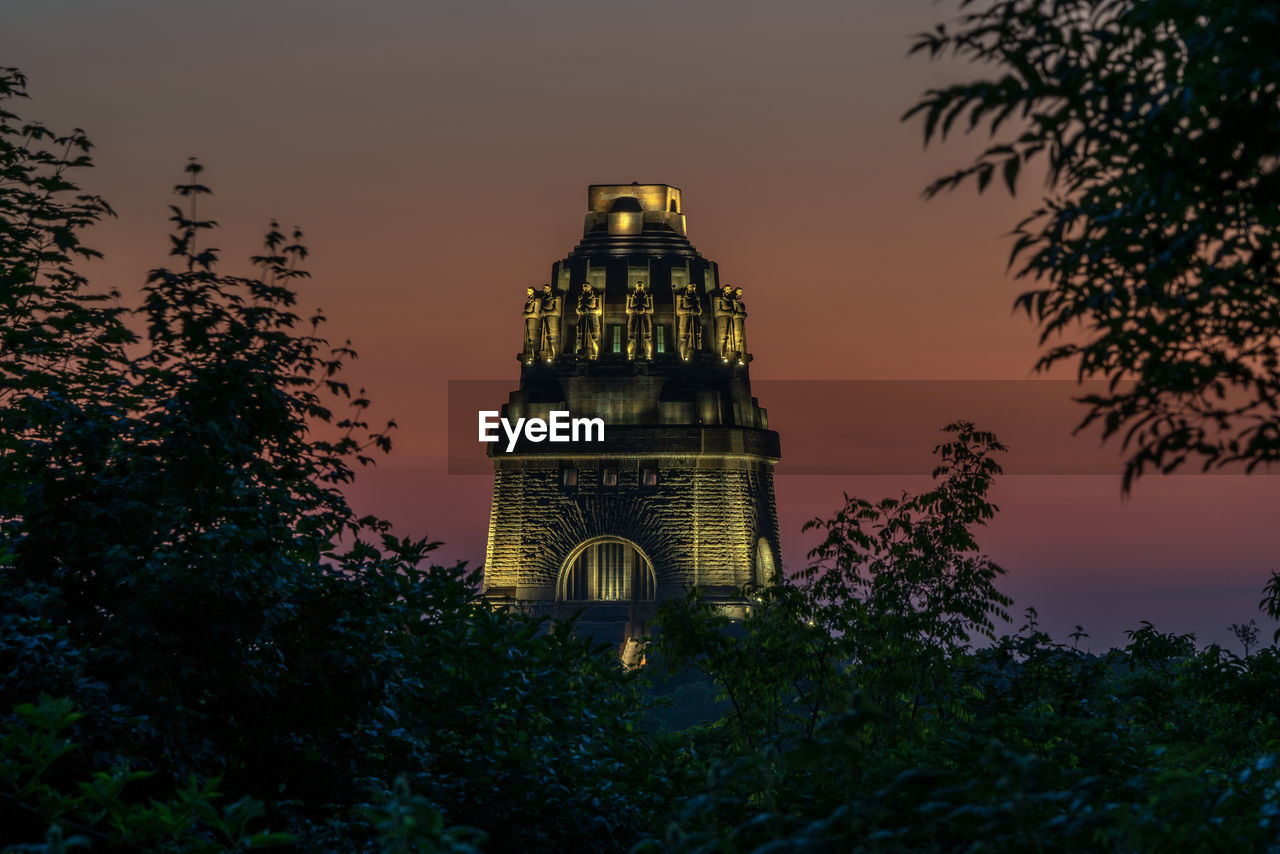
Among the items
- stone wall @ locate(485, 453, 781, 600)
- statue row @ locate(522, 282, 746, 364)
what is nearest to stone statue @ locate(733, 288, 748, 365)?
statue row @ locate(522, 282, 746, 364)

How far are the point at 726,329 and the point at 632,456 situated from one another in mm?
8577

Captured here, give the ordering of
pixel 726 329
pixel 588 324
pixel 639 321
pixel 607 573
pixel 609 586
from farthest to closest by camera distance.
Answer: pixel 726 329
pixel 639 321
pixel 588 324
pixel 607 573
pixel 609 586

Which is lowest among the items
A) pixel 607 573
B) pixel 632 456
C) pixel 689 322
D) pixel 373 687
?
pixel 373 687

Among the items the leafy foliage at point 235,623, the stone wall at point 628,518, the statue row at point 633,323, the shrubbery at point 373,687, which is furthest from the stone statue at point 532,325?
the leafy foliage at point 235,623

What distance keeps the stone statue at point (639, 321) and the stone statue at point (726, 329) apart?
11.6 feet

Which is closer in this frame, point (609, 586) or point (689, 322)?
point (609, 586)

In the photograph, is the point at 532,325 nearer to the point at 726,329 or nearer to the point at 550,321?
the point at 550,321

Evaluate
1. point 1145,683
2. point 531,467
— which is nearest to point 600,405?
point 531,467

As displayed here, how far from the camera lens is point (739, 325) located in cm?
8231

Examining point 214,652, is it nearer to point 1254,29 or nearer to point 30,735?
point 30,735

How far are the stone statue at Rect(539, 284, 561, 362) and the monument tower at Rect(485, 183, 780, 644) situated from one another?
3.1 inches

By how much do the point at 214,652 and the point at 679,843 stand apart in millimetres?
8200

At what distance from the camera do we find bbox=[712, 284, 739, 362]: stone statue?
8150 centimetres

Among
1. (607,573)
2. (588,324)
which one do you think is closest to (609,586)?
(607,573)
